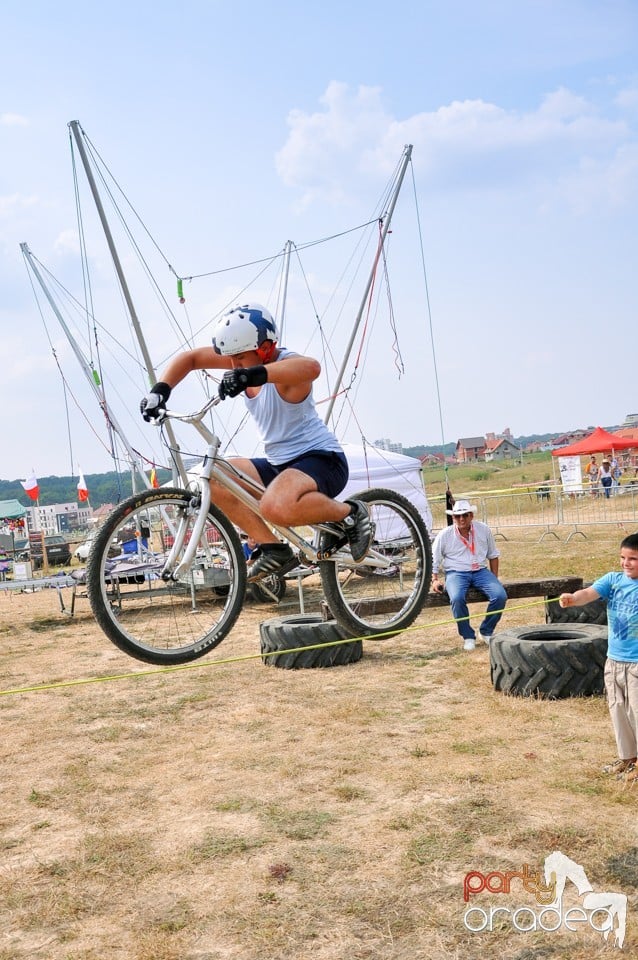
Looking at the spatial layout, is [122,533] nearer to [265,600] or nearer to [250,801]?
[250,801]

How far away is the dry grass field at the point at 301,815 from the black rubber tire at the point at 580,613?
1461 mm

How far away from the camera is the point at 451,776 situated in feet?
31.5

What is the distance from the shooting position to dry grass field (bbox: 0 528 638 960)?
22.9ft

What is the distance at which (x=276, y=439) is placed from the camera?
16.4ft

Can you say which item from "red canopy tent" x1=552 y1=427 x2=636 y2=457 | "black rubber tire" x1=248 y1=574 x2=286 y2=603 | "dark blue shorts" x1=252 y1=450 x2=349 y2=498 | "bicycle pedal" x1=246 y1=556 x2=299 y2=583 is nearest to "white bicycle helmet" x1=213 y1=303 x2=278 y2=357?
"dark blue shorts" x1=252 y1=450 x2=349 y2=498

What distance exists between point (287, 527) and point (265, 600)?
18.0 meters

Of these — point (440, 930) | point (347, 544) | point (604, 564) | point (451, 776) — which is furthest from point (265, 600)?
point (347, 544)

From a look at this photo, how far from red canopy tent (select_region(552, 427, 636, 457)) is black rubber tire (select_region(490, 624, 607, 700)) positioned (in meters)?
26.2

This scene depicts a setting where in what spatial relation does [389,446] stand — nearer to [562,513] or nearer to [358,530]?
[562,513]

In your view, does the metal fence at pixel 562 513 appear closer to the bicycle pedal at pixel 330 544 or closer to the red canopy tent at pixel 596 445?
the red canopy tent at pixel 596 445

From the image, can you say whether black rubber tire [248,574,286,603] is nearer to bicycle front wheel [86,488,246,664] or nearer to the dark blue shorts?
bicycle front wheel [86,488,246,664]

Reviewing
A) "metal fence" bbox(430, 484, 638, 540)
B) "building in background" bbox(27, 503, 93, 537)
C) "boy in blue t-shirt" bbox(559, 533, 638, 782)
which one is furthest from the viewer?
"building in background" bbox(27, 503, 93, 537)

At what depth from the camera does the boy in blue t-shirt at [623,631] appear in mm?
8289

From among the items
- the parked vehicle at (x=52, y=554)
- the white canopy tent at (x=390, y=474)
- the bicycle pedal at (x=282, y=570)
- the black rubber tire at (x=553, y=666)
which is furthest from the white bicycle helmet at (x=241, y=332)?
the parked vehicle at (x=52, y=554)
